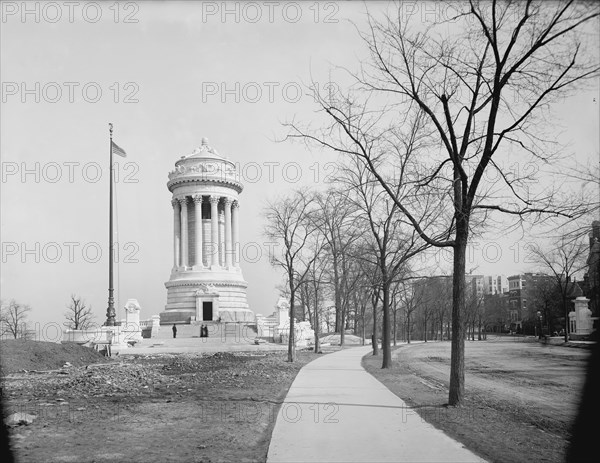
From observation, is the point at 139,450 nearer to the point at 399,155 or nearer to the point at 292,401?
the point at 292,401

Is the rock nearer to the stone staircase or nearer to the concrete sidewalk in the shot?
the concrete sidewalk

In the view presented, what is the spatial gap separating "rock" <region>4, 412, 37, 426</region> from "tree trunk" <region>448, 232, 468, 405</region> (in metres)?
8.17

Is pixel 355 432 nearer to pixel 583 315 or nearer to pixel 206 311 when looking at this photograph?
pixel 583 315

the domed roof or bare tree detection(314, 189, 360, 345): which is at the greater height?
the domed roof

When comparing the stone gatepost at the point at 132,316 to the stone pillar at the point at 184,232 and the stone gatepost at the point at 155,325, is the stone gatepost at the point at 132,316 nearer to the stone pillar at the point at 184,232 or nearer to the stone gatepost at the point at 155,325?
the stone gatepost at the point at 155,325

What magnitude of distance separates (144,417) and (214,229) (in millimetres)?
60027

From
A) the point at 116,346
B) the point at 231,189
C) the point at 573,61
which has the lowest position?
the point at 116,346

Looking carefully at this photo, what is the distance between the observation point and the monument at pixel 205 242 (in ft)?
220

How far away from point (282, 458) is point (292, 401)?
5899 millimetres

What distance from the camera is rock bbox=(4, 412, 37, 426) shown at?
1068cm

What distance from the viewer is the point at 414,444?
921 centimetres

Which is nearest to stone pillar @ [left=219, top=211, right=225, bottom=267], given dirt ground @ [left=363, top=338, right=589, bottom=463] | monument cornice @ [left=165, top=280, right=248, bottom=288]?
monument cornice @ [left=165, top=280, right=248, bottom=288]

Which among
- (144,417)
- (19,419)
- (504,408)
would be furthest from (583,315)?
(19,419)

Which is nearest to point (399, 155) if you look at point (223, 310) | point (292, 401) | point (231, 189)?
point (292, 401)
